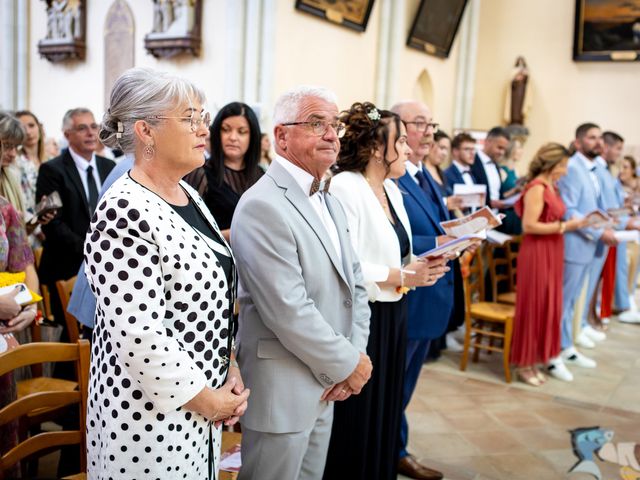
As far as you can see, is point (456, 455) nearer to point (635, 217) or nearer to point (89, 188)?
point (89, 188)

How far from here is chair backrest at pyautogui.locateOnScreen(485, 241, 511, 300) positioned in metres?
5.52

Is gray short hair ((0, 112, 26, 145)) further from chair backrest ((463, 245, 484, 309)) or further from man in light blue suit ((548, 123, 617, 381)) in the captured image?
man in light blue suit ((548, 123, 617, 381))

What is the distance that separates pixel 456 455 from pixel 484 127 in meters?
10.1

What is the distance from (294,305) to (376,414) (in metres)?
1.01

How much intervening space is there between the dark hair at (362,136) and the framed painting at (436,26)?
817cm

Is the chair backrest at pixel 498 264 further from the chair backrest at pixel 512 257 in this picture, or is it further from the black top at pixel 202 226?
the black top at pixel 202 226

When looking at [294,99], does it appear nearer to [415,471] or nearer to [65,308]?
[65,308]

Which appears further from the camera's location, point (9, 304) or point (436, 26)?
point (436, 26)

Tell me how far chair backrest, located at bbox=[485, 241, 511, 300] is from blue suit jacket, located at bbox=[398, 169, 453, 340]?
2305mm

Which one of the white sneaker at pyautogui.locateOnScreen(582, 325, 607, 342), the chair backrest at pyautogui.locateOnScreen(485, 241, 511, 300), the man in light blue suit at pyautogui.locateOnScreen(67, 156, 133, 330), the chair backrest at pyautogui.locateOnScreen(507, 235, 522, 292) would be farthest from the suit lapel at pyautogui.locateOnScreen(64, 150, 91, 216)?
the white sneaker at pyautogui.locateOnScreen(582, 325, 607, 342)

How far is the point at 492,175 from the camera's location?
22.7 ft

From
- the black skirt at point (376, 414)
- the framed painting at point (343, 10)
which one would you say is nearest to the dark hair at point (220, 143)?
the black skirt at point (376, 414)

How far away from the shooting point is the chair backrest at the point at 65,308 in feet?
9.30

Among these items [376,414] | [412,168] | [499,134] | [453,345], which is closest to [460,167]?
[499,134]
